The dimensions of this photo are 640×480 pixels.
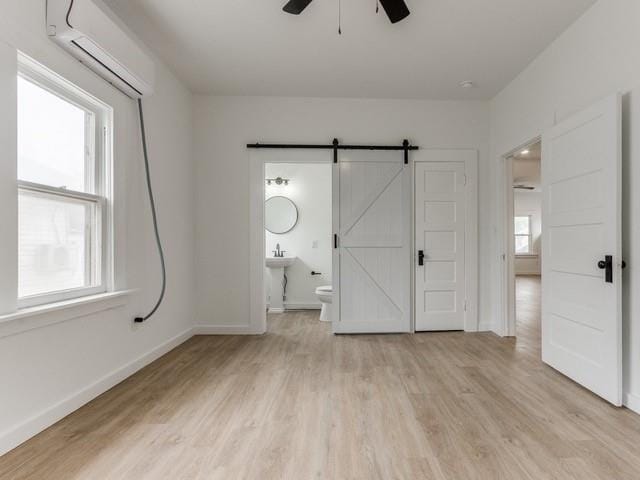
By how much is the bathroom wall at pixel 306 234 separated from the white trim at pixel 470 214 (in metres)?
Result: 1.75

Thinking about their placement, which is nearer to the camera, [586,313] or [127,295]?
[586,313]

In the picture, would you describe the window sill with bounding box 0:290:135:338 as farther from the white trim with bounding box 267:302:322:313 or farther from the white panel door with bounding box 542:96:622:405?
the white panel door with bounding box 542:96:622:405

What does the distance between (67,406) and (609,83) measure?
405 centimetres

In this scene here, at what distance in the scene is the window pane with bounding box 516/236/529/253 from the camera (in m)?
10.8

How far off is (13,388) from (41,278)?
0.59 meters

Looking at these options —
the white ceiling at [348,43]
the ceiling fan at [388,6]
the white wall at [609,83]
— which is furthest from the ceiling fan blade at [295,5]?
the white wall at [609,83]

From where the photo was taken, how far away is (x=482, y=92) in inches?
150

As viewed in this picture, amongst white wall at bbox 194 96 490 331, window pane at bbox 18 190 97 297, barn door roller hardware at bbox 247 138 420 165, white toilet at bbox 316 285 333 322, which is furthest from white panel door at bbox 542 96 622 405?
window pane at bbox 18 190 97 297

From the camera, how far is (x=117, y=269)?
98.7 inches

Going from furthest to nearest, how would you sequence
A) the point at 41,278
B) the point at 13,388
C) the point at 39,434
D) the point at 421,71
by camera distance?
1. the point at 421,71
2. the point at 41,278
3. the point at 39,434
4. the point at 13,388

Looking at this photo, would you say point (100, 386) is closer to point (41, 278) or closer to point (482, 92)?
point (41, 278)

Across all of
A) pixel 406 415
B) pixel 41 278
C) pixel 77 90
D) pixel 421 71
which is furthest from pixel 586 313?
pixel 77 90

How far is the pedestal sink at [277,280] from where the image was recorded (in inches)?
197

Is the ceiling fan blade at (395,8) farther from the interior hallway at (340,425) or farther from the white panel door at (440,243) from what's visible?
the interior hallway at (340,425)
